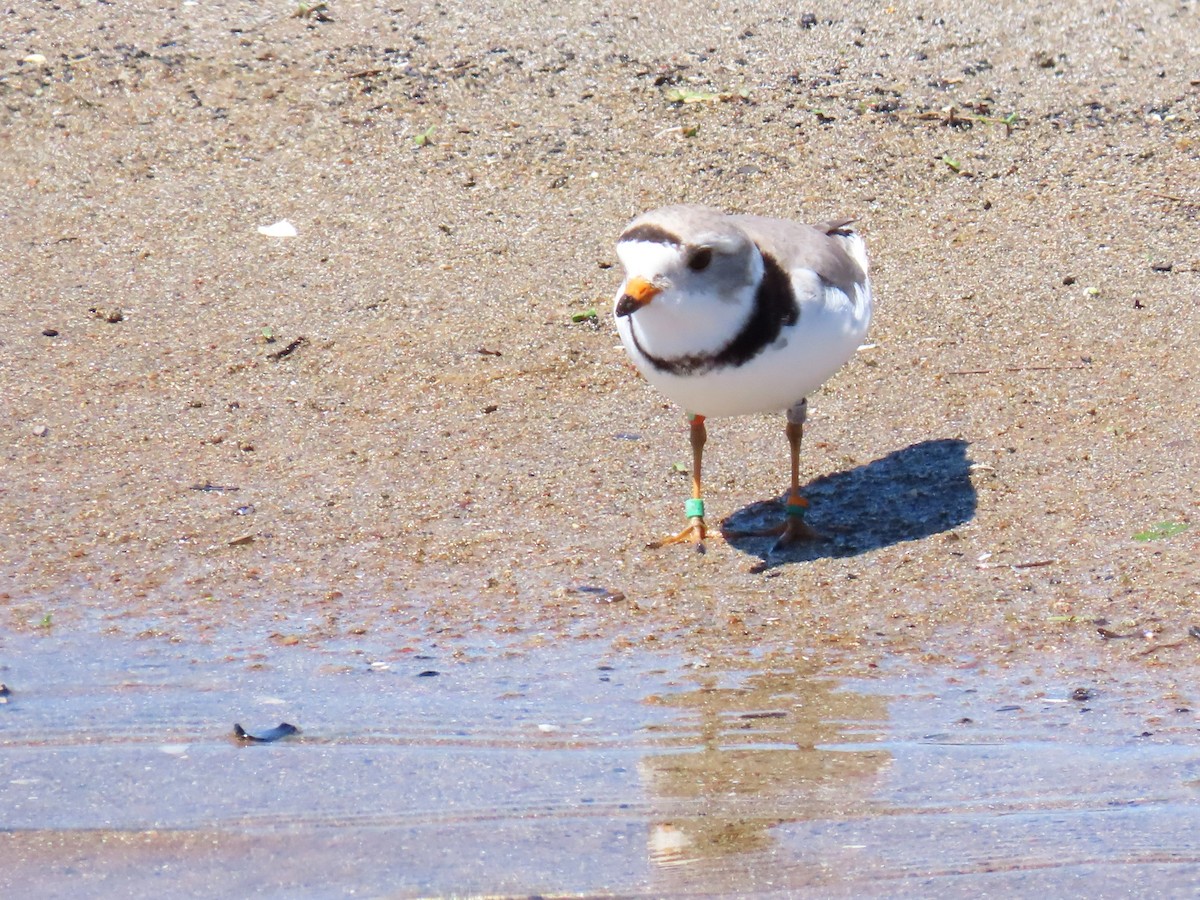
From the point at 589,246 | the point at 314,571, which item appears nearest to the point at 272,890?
the point at 314,571

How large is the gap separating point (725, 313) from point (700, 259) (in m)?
0.17

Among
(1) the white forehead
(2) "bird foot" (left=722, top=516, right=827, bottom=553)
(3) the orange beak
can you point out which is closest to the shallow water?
(2) "bird foot" (left=722, top=516, right=827, bottom=553)

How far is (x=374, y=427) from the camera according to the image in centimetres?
573

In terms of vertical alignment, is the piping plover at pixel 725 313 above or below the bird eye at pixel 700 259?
below

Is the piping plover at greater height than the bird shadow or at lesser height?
greater

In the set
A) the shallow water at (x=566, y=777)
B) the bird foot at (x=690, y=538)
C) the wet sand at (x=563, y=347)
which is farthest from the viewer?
the bird foot at (x=690, y=538)

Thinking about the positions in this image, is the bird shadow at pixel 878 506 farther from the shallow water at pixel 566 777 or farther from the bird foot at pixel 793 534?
the shallow water at pixel 566 777

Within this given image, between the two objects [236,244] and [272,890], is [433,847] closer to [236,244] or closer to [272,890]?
[272,890]

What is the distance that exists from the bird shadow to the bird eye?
94 centimetres

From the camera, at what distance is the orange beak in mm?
4520

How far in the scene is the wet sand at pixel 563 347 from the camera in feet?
14.8

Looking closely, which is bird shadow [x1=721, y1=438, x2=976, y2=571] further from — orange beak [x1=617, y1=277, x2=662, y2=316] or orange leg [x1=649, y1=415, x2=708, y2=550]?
orange beak [x1=617, y1=277, x2=662, y2=316]

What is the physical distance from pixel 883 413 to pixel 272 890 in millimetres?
3232

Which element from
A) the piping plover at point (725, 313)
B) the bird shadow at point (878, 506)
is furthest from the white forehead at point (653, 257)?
the bird shadow at point (878, 506)
